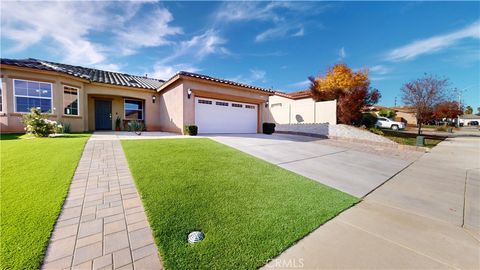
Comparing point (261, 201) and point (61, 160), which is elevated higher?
point (61, 160)

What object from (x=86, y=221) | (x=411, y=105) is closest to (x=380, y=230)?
(x=86, y=221)

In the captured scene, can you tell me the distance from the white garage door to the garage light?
10.4 metres

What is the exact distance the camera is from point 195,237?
227 cm

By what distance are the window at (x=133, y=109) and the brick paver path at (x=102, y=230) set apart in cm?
1230

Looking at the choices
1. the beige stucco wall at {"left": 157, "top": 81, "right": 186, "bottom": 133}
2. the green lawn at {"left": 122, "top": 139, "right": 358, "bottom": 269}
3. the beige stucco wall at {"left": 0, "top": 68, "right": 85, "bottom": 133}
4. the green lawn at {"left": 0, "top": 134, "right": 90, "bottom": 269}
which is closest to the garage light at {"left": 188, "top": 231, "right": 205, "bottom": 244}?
the green lawn at {"left": 122, "top": 139, "right": 358, "bottom": 269}

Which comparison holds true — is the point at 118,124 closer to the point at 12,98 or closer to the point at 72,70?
the point at 72,70

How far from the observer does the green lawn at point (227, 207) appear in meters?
2.09

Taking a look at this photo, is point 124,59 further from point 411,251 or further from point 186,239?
point 411,251

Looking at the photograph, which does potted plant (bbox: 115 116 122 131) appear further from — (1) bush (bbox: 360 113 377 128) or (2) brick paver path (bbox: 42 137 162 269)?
(1) bush (bbox: 360 113 377 128)

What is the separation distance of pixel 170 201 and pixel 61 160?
3890 mm

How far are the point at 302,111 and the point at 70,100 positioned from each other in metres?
17.0

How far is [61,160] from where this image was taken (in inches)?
191

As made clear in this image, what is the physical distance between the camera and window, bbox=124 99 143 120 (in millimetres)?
14859

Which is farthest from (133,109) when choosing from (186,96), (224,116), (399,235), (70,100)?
(399,235)
